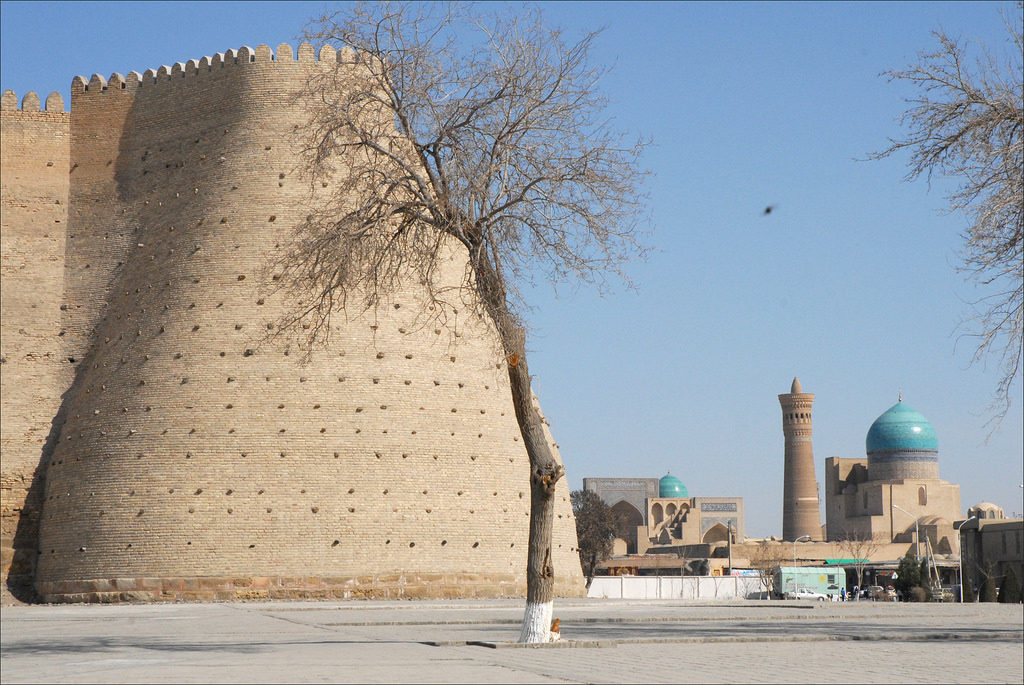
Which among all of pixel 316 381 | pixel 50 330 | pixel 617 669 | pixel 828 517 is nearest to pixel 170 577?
pixel 316 381

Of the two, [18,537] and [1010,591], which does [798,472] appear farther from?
[18,537]

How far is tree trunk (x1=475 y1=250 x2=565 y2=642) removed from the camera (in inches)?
498

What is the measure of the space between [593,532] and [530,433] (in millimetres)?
42584

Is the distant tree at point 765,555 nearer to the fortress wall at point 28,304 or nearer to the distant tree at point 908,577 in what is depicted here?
the distant tree at point 908,577

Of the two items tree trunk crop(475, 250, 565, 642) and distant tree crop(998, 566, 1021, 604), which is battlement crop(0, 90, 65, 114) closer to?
tree trunk crop(475, 250, 565, 642)

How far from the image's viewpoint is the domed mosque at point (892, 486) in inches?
2985

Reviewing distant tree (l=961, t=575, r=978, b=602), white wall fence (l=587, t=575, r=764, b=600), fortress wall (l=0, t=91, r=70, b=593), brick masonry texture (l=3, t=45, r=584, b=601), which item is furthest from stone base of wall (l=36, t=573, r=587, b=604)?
distant tree (l=961, t=575, r=978, b=602)

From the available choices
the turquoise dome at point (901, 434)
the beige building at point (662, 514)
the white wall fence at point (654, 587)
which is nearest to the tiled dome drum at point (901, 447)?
the turquoise dome at point (901, 434)

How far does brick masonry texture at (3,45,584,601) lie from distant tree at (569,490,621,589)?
23210 mm

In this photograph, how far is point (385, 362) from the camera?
92.7 feet

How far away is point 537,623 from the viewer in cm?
1207

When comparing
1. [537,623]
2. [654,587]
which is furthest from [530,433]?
[654,587]

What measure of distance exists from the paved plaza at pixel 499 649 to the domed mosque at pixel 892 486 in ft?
191

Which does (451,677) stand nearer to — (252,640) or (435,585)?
(252,640)
